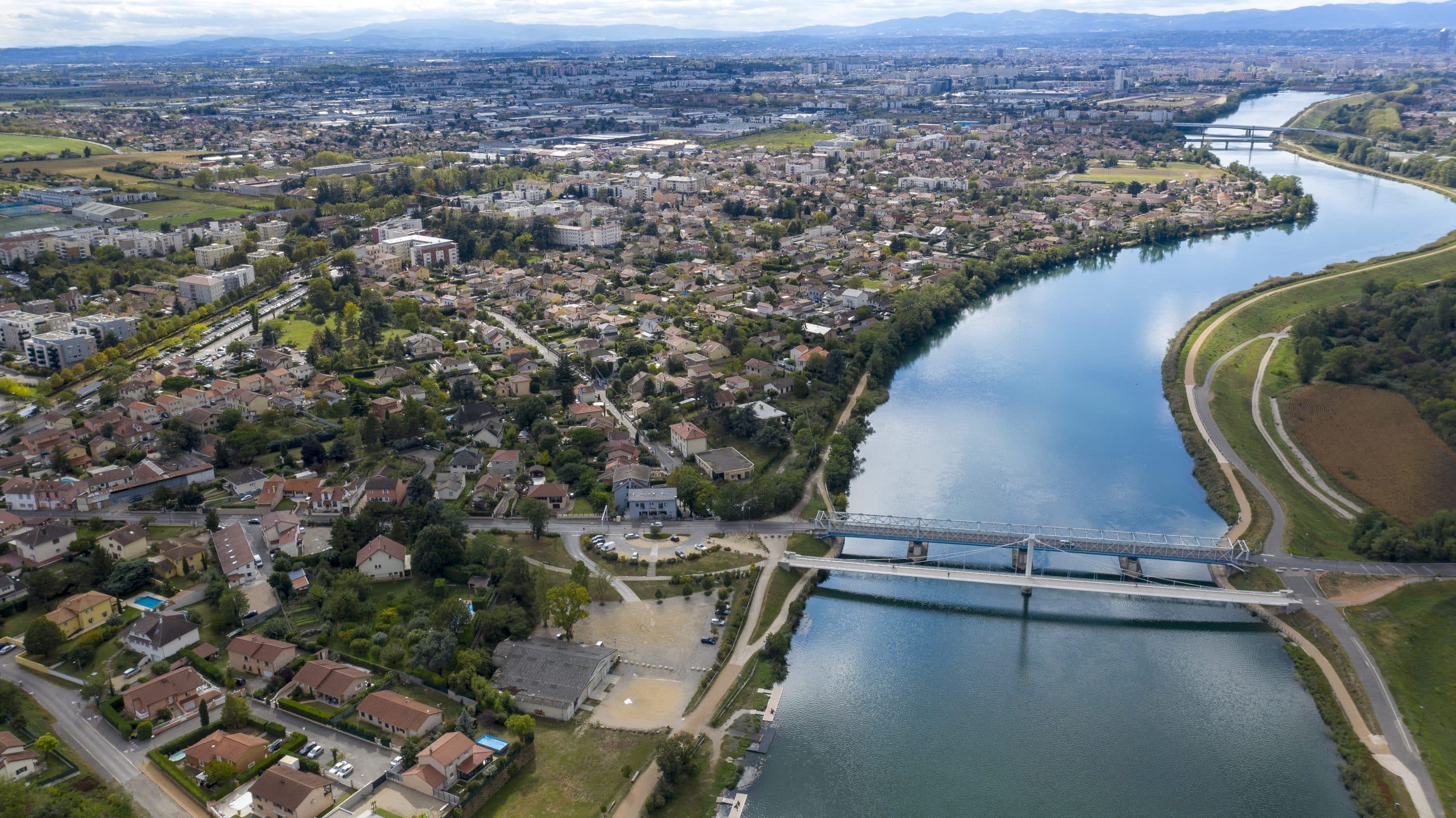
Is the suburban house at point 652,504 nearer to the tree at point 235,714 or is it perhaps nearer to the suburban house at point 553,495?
the suburban house at point 553,495

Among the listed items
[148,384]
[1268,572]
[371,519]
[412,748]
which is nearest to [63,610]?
[371,519]

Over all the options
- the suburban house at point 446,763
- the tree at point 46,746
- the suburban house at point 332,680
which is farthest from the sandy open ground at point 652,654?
the tree at point 46,746

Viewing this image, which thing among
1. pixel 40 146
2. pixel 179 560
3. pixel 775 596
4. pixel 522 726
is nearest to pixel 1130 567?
pixel 775 596

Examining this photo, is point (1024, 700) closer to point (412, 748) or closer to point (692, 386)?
point (412, 748)

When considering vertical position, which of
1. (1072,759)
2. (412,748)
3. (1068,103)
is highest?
(1068,103)

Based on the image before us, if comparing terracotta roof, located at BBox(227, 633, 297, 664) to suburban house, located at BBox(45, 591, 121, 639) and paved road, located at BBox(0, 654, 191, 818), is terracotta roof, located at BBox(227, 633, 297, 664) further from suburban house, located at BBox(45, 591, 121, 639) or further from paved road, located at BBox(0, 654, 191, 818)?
suburban house, located at BBox(45, 591, 121, 639)

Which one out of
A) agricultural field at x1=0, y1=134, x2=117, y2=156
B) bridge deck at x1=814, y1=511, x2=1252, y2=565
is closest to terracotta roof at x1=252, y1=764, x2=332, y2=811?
bridge deck at x1=814, y1=511, x2=1252, y2=565

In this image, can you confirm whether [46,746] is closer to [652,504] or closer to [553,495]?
[553,495]
